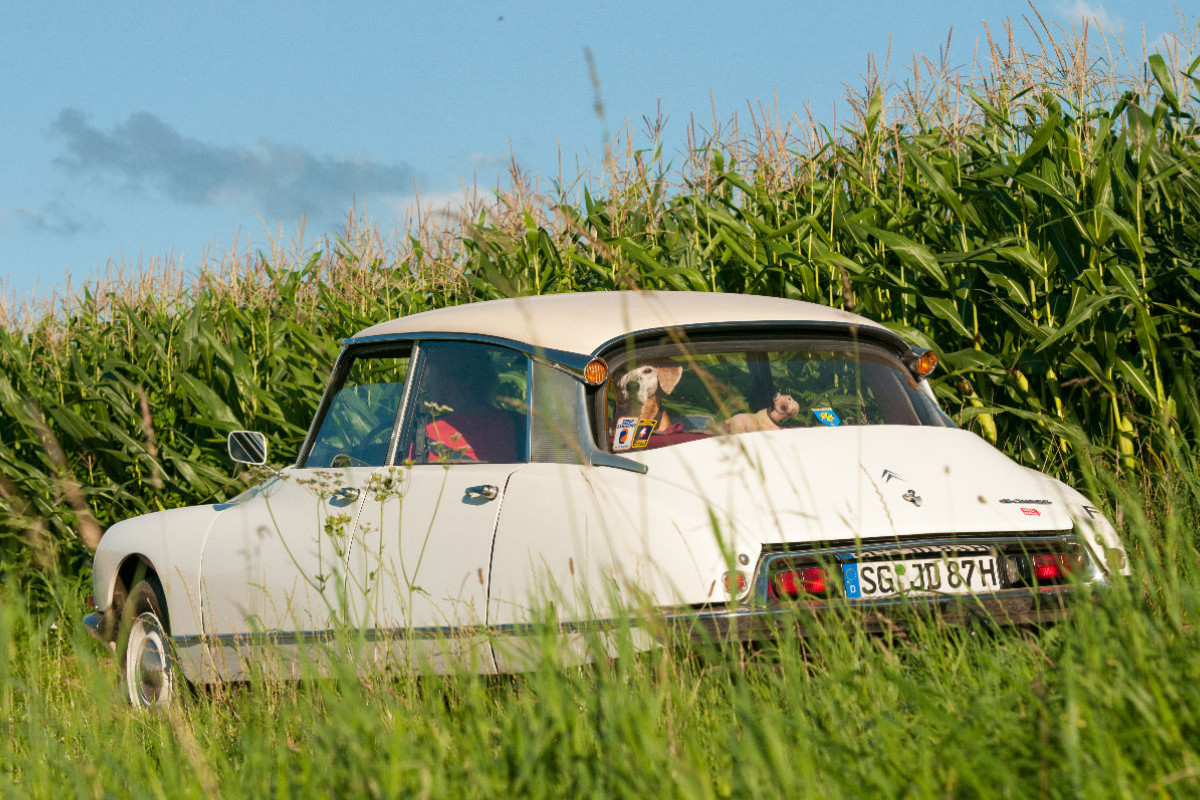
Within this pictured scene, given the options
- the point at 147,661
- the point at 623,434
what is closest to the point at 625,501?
the point at 623,434

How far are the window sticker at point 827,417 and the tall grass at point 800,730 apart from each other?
1.25m

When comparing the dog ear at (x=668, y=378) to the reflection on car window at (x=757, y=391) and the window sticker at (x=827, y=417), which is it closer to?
the reflection on car window at (x=757, y=391)

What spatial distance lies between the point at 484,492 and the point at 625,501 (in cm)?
69

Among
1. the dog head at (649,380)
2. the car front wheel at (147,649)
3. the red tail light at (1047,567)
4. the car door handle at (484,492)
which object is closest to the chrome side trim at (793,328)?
the dog head at (649,380)

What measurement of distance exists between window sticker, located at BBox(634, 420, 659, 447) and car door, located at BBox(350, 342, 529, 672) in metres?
0.41

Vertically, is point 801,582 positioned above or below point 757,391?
below

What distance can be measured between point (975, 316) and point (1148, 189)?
3.94 feet

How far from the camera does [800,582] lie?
3748 millimetres

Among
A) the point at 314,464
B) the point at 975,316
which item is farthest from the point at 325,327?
the point at 975,316

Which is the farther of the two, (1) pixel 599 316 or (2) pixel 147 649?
(2) pixel 147 649

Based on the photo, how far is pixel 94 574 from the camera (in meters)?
6.46

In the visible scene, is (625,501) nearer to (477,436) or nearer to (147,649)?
(477,436)

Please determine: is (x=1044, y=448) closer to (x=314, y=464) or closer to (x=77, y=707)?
(x=314, y=464)

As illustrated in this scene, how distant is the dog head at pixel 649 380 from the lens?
4.41m
